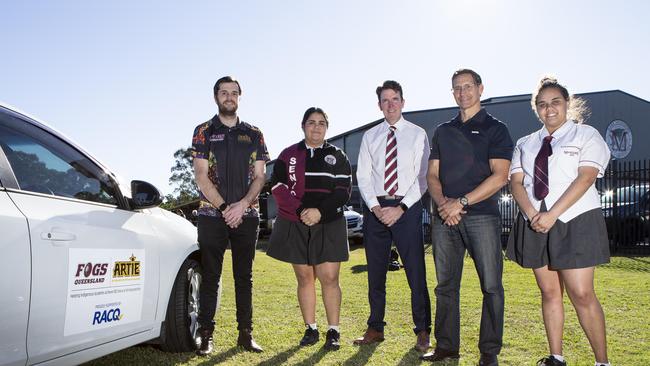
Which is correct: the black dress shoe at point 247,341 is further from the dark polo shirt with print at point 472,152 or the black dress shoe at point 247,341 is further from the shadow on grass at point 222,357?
the dark polo shirt with print at point 472,152

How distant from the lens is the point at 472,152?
3.88 m

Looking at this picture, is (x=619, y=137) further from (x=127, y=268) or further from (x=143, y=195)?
(x=127, y=268)

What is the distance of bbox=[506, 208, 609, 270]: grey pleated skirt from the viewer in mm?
3361

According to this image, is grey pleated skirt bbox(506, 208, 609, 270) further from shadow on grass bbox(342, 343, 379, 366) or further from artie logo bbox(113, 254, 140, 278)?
artie logo bbox(113, 254, 140, 278)

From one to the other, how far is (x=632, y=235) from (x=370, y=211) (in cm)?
1120

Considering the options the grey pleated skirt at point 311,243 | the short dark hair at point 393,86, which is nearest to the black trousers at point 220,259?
the grey pleated skirt at point 311,243

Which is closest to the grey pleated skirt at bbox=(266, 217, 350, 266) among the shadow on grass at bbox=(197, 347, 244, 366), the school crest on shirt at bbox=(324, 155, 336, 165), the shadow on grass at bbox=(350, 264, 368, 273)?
the school crest on shirt at bbox=(324, 155, 336, 165)

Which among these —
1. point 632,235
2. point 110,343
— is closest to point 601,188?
point 632,235

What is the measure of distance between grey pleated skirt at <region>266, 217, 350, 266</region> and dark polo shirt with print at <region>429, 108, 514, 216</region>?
0.97 metres

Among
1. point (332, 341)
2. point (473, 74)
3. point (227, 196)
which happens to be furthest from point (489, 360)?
point (227, 196)

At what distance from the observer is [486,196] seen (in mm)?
3789

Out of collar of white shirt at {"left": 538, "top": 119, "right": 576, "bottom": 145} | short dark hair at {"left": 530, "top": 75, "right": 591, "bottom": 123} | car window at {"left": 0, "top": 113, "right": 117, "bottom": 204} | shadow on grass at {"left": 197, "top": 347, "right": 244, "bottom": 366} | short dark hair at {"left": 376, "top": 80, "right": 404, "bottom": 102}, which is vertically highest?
short dark hair at {"left": 376, "top": 80, "right": 404, "bottom": 102}

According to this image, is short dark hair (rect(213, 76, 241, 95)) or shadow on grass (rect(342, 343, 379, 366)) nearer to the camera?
shadow on grass (rect(342, 343, 379, 366))

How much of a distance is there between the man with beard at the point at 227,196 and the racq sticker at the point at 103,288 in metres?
0.91
